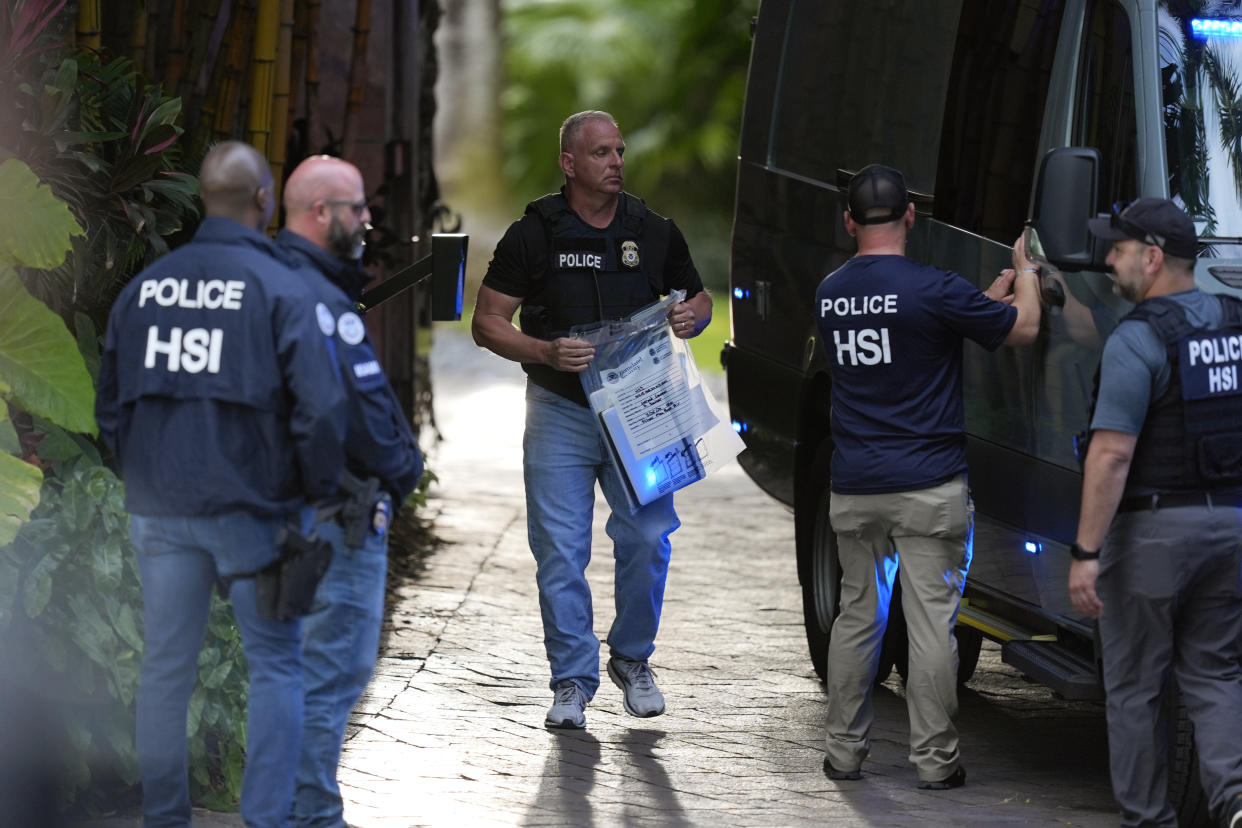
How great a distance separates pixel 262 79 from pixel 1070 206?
267 centimetres

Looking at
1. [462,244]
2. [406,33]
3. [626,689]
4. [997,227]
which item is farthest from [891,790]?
[406,33]

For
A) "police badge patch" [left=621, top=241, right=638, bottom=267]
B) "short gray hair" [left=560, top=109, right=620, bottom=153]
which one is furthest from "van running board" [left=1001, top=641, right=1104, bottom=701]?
"short gray hair" [left=560, top=109, right=620, bottom=153]

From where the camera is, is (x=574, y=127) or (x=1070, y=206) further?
(x=574, y=127)

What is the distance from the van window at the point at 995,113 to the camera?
604cm

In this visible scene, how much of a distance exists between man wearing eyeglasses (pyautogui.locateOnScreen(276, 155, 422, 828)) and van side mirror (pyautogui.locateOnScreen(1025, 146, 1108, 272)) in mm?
1789

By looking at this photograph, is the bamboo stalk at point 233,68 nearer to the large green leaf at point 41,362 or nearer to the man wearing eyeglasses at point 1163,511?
the large green leaf at point 41,362

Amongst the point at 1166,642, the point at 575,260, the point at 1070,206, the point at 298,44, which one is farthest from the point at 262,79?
the point at 1166,642

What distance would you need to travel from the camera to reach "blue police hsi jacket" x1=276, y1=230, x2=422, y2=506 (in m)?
4.57

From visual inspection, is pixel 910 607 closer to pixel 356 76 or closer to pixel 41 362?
pixel 41 362

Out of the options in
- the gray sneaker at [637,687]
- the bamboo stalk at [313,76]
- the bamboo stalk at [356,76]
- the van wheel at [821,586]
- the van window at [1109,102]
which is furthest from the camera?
the bamboo stalk at [356,76]

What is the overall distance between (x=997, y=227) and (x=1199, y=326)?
1201 millimetres

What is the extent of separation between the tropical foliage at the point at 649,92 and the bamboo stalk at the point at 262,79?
1014 inches

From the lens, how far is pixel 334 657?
4746 mm

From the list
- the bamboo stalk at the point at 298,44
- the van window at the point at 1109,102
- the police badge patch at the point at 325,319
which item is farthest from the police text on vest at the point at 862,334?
the bamboo stalk at the point at 298,44
